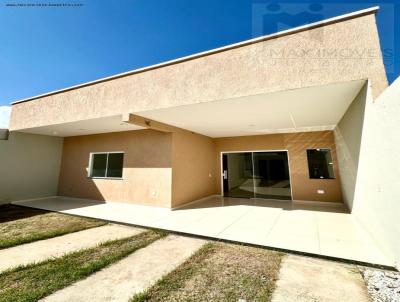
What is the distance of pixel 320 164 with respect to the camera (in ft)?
23.5

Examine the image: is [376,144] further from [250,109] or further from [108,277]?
[108,277]

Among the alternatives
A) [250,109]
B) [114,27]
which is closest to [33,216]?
[114,27]

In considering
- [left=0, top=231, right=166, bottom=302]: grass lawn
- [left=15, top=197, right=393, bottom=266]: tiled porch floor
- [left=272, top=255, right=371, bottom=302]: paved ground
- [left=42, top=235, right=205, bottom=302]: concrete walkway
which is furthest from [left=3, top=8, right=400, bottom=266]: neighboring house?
[left=0, top=231, right=166, bottom=302]: grass lawn

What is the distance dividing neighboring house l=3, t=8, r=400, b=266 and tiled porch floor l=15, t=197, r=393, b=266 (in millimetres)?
416

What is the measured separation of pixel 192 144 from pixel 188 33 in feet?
13.1

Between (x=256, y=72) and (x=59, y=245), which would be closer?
(x=59, y=245)

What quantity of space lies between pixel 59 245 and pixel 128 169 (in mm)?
3969

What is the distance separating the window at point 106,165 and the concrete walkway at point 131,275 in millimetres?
5009

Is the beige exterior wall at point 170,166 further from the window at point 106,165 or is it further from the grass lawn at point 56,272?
the grass lawn at point 56,272

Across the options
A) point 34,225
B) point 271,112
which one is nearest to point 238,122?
point 271,112

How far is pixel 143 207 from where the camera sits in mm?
6742

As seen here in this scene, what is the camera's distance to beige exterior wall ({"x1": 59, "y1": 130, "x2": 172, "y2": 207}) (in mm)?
6691
